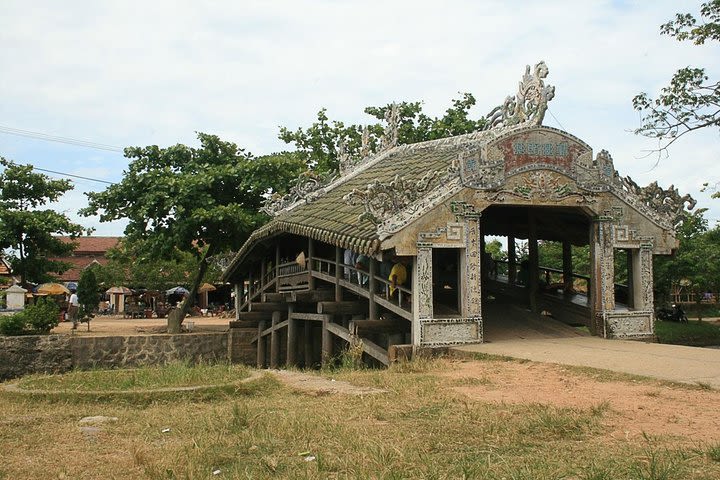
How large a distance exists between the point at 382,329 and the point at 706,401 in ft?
24.4

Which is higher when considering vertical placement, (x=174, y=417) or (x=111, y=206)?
(x=111, y=206)

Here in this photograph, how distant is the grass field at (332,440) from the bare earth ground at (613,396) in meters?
0.19

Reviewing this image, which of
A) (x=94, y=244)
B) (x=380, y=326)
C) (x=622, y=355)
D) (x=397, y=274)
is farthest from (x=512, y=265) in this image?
(x=94, y=244)

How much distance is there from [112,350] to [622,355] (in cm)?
1535

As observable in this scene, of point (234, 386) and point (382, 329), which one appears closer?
point (234, 386)

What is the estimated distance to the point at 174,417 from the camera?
7590 millimetres

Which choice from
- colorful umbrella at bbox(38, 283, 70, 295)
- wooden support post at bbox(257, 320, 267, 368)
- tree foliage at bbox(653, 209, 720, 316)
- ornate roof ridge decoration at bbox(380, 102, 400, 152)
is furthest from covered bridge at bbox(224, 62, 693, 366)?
colorful umbrella at bbox(38, 283, 70, 295)

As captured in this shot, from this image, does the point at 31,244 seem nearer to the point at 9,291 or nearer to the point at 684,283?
the point at 9,291

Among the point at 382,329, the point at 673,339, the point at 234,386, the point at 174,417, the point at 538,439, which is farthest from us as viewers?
the point at 673,339

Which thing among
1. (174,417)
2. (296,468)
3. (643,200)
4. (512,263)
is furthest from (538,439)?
(512,263)

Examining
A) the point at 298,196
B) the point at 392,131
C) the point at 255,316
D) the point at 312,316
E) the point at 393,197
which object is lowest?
the point at 255,316

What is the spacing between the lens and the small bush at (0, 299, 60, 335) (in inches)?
830

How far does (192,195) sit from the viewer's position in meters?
22.8

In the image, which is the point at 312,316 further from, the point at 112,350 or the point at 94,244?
the point at 94,244
